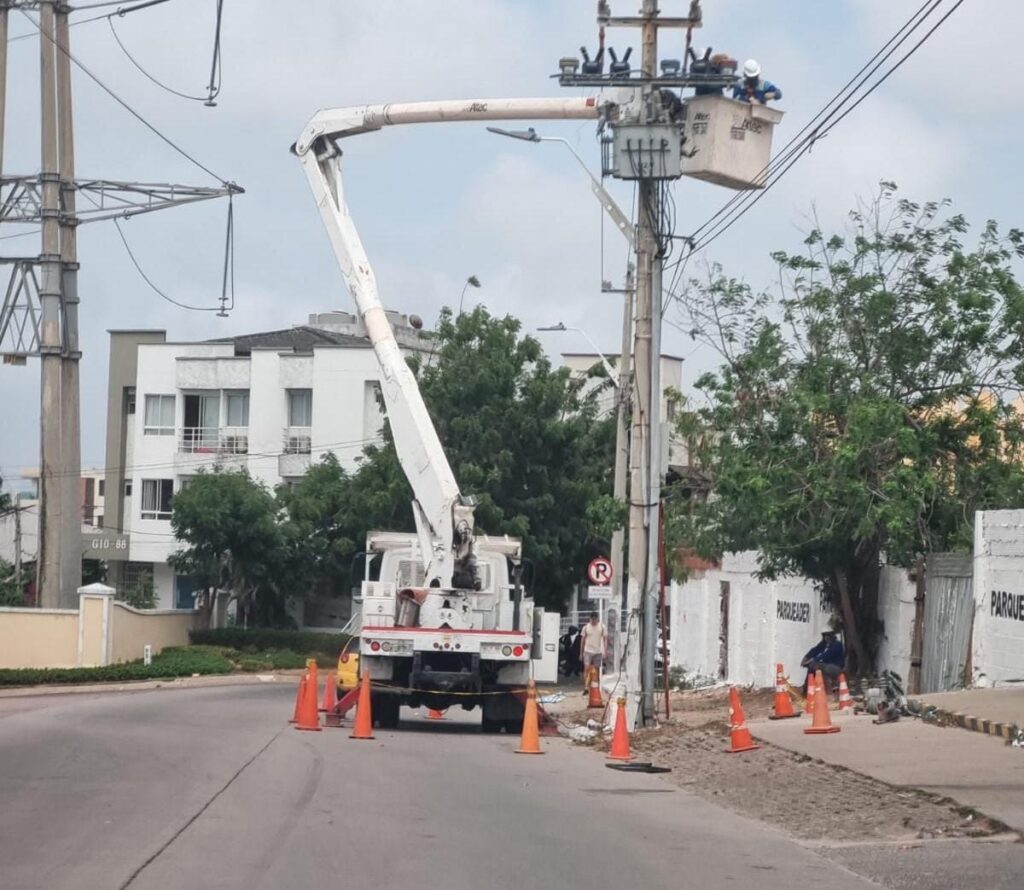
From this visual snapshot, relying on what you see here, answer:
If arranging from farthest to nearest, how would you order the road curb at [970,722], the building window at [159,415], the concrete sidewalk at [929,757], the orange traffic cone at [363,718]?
the building window at [159,415]
the orange traffic cone at [363,718]
the road curb at [970,722]
the concrete sidewalk at [929,757]

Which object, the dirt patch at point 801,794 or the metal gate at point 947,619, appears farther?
the metal gate at point 947,619

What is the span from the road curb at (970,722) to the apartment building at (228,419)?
39701 mm

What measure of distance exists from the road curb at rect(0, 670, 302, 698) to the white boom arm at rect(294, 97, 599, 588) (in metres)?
14.9

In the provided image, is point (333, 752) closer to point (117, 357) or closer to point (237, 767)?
point (237, 767)

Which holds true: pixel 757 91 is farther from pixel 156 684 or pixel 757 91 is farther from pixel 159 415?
pixel 159 415

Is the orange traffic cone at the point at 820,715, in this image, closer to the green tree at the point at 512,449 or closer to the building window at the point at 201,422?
the green tree at the point at 512,449

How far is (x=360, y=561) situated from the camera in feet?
80.7

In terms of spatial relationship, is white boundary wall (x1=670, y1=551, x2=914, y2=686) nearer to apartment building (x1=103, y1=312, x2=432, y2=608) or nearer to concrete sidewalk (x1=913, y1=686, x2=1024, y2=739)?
concrete sidewalk (x1=913, y1=686, x2=1024, y2=739)

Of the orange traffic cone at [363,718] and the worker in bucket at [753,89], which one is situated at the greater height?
the worker in bucket at [753,89]

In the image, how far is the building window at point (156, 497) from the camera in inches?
2368

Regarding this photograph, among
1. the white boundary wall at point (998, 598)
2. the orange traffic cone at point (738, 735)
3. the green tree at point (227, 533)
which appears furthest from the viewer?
the green tree at point (227, 533)

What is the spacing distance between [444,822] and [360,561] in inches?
497

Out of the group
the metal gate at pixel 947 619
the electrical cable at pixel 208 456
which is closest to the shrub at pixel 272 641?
the electrical cable at pixel 208 456

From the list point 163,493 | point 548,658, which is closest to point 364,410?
point 163,493
